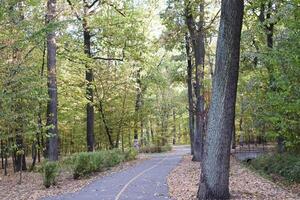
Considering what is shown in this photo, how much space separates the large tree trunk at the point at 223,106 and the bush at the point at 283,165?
28.3ft

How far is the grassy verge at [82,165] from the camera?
620 inches

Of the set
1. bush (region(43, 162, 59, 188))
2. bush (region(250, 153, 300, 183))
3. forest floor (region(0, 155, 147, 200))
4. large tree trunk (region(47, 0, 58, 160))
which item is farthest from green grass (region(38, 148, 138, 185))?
bush (region(250, 153, 300, 183))

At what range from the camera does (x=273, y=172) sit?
20.8 meters

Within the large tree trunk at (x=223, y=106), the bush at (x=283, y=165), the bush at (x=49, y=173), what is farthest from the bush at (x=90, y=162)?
the large tree trunk at (x=223, y=106)

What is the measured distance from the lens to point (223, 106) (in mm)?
10250

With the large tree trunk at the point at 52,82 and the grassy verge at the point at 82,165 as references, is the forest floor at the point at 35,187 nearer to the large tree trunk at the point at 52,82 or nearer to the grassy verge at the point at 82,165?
the grassy verge at the point at 82,165

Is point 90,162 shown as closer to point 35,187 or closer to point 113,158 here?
point 35,187

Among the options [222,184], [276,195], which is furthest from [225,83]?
[276,195]

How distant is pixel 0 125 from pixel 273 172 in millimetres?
13502

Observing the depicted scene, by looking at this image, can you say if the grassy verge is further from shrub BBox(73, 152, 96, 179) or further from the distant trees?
the distant trees

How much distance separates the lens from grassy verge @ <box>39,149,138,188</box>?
1574 cm

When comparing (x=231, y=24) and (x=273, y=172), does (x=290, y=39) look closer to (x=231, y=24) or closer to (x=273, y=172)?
(x=231, y=24)

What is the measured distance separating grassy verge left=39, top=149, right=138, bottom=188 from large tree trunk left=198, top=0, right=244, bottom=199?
7.52 m

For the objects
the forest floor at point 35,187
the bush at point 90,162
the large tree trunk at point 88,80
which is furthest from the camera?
the large tree trunk at point 88,80
